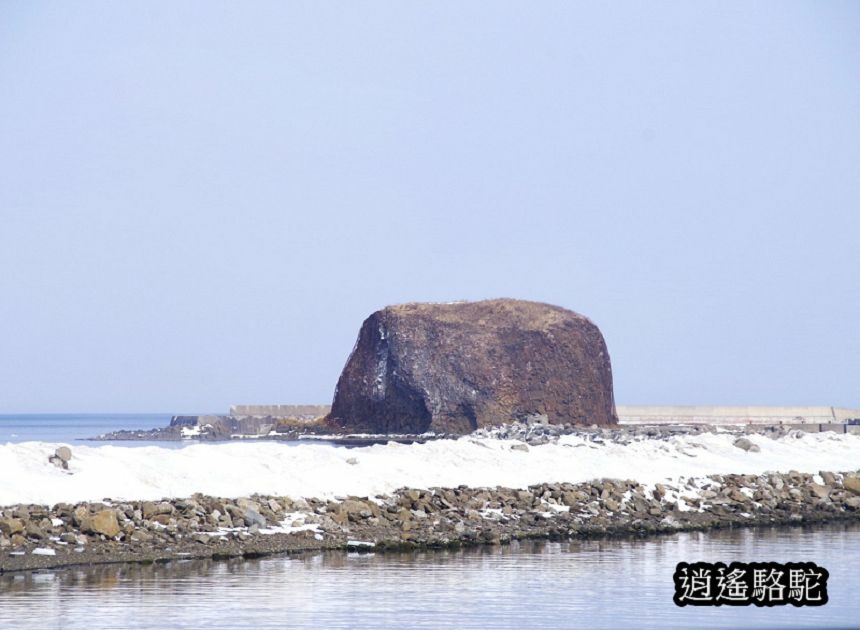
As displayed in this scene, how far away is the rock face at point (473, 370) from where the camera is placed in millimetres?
60125

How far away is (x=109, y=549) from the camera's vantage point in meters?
16.8

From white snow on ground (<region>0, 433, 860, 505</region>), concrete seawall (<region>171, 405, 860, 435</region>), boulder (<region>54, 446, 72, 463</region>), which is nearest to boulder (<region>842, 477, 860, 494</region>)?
white snow on ground (<region>0, 433, 860, 505</region>)

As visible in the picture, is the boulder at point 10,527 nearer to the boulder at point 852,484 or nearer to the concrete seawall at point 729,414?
the boulder at point 852,484

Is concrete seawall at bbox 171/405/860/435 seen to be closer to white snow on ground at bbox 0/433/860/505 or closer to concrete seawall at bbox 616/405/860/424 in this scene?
concrete seawall at bbox 616/405/860/424

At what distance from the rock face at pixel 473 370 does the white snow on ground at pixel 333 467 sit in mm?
27859

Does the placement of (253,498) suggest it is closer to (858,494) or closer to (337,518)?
(337,518)

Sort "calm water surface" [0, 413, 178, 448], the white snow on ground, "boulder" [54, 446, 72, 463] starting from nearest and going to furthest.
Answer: the white snow on ground, "boulder" [54, 446, 72, 463], "calm water surface" [0, 413, 178, 448]

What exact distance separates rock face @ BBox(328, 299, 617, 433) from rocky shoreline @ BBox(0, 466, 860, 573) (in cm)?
3312

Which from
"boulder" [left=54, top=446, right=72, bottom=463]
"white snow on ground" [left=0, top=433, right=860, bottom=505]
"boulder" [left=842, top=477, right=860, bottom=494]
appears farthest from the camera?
"boulder" [left=842, top=477, right=860, bottom=494]

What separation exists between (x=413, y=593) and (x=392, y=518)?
19.0ft

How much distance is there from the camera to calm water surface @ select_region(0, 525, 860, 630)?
12523mm

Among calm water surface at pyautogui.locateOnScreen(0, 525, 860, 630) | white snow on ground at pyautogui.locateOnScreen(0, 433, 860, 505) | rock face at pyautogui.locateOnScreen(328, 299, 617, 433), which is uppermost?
rock face at pyautogui.locateOnScreen(328, 299, 617, 433)

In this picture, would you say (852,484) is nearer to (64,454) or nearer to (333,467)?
(333,467)

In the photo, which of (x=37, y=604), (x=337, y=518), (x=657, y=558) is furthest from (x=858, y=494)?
(x=37, y=604)
